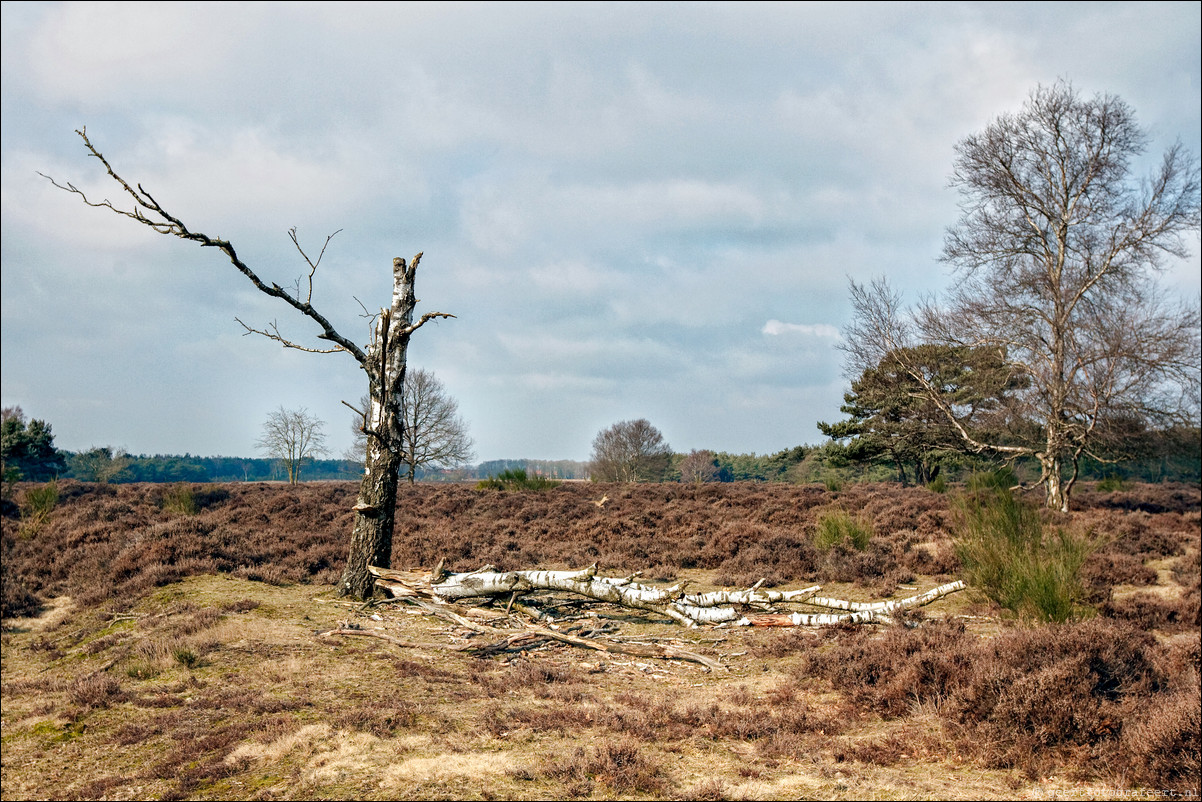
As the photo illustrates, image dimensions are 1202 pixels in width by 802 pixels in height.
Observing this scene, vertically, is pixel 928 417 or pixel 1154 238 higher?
pixel 1154 238

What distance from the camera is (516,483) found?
26.4m

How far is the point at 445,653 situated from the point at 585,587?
205 centimetres

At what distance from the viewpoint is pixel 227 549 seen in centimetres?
1209

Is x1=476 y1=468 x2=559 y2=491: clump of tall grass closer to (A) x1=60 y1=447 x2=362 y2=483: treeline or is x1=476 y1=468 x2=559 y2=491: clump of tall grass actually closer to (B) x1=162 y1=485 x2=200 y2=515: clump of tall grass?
(B) x1=162 y1=485 x2=200 y2=515: clump of tall grass

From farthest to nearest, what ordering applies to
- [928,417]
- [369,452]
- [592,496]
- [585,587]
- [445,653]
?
[928,417] < [592,496] < [369,452] < [585,587] < [445,653]

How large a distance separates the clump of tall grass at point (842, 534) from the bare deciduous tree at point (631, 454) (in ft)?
139

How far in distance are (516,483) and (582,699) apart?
21.1 meters

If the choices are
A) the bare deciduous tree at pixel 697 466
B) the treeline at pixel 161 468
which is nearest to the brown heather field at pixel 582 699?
the treeline at pixel 161 468

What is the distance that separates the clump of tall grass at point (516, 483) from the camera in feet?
85.8

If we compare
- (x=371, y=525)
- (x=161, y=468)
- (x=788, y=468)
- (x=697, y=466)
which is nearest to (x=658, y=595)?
(x=371, y=525)

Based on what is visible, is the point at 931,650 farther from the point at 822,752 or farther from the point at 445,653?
the point at 445,653

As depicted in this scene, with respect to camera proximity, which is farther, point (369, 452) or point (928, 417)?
point (928, 417)

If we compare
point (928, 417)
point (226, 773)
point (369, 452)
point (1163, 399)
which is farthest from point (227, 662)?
point (928, 417)

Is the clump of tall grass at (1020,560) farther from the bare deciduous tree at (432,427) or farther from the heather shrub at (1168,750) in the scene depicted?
the bare deciduous tree at (432,427)
